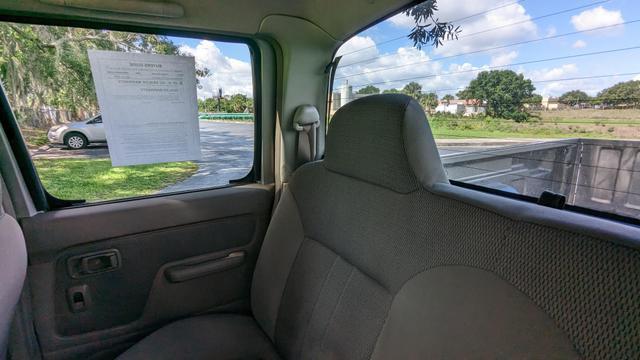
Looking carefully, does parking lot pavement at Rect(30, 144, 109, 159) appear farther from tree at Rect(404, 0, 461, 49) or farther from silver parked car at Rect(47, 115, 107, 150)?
tree at Rect(404, 0, 461, 49)

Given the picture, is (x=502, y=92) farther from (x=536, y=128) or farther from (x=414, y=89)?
(x=414, y=89)

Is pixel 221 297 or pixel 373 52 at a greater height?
pixel 373 52

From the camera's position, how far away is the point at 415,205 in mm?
867

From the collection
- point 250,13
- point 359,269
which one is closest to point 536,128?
point 359,269

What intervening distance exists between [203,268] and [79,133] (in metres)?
0.81

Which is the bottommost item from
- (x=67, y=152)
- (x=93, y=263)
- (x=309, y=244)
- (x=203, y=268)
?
(x=203, y=268)

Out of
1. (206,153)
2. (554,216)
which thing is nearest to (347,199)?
(554,216)

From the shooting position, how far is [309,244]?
3.96 ft

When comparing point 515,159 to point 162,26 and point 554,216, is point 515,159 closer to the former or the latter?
point 554,216

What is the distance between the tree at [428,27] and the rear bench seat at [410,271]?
0.53 meters

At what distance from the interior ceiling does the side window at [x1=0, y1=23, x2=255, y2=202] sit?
0.11 metres

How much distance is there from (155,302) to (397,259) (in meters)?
1.18

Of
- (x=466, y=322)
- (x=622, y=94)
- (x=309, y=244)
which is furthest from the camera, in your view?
(x=309, y=244)

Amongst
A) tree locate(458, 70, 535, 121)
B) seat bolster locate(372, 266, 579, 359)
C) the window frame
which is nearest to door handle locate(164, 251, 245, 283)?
the window frame
